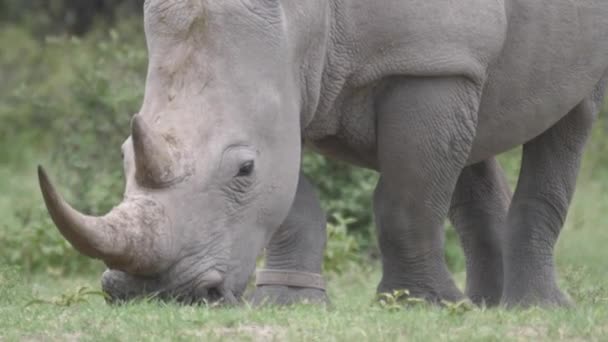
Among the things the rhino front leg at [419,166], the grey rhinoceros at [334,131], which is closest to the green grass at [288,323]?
the grey rhinoceros at [334,131]

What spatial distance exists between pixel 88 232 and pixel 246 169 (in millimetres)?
803

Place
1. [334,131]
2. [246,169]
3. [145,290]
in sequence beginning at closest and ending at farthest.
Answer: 1. [145,290]
2. [246,169]
3. [334,131]

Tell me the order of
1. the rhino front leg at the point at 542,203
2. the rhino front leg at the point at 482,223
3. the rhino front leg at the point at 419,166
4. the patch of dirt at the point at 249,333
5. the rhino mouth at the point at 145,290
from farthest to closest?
the rhino front leg at the point at 482,223 → the rhino front leg at the point at 542,203 → the rhino front leg at the point at 419,166 → the rhino mouth at the point at 145,290 → the patch of dirt at the point at 249,333

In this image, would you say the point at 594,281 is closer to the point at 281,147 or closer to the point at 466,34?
the point at 466,34

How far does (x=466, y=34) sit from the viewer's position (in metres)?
6.80

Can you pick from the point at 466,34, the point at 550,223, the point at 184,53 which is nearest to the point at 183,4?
the point at 184,53

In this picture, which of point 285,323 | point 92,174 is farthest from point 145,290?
point 92,174

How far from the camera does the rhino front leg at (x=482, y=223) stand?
27.5ft

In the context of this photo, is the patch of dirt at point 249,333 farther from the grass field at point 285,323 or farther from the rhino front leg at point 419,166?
the rhino front leg at point 419,166

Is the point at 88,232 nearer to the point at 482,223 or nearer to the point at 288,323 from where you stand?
the point at 288,323

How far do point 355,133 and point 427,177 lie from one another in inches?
15.0

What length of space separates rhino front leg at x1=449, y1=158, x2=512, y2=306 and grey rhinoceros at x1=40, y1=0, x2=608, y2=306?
39 mm

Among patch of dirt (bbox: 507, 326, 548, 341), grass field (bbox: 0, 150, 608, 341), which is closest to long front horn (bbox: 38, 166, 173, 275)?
grass field (bbox: 0, 150, 608, 341)

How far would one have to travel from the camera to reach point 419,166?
682cm
